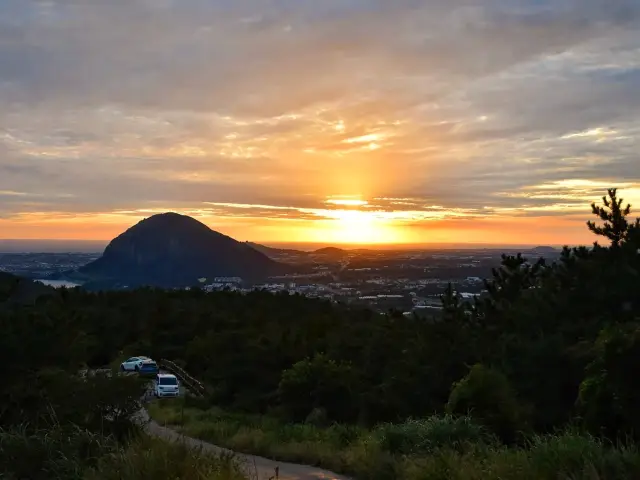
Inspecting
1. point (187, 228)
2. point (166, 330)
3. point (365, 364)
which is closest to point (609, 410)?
point (365, 364)

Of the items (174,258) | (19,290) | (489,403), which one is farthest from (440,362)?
(174,258)

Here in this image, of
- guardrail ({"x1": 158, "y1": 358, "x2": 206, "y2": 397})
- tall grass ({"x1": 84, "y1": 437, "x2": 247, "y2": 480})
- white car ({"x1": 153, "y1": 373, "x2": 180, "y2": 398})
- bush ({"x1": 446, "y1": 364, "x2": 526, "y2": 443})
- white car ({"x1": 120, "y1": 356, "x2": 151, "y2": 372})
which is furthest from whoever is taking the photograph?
white car ({"x1": 120, "y1": 356, "x2": 151, "y2": 372})

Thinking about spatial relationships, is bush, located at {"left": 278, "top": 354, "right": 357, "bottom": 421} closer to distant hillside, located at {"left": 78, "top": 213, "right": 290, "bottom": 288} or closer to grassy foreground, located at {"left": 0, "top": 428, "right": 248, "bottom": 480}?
grassy foreground, located at {"left": 0, "top": 428, "right": 248, "bottom": 480}

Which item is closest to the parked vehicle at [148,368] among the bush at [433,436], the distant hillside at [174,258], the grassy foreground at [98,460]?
the grassy foreground at [98,460]

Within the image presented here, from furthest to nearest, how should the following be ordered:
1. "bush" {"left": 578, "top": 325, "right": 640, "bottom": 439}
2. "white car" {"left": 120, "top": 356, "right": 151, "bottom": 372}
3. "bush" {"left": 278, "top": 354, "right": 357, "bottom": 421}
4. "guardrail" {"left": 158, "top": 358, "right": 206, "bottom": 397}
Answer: "white car" {"left": 120, "top": 356, "right": 151, "bottom": 372} → "guardrail" {"left": 158, "top": 358, "right": 206, "bottom": 397} → "bush" {"left": 278, "top": 354, "right": 357, "bottom": 421} → "bush" {"left": 578, "top": 325, "right": 640, "bottom": 439}

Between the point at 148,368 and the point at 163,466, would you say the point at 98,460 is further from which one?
the point at 148,368

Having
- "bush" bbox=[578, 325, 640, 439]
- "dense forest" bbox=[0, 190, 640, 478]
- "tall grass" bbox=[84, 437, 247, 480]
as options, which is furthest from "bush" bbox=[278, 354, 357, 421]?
"tall grass" bbox=[84, 437, 247, 480]
